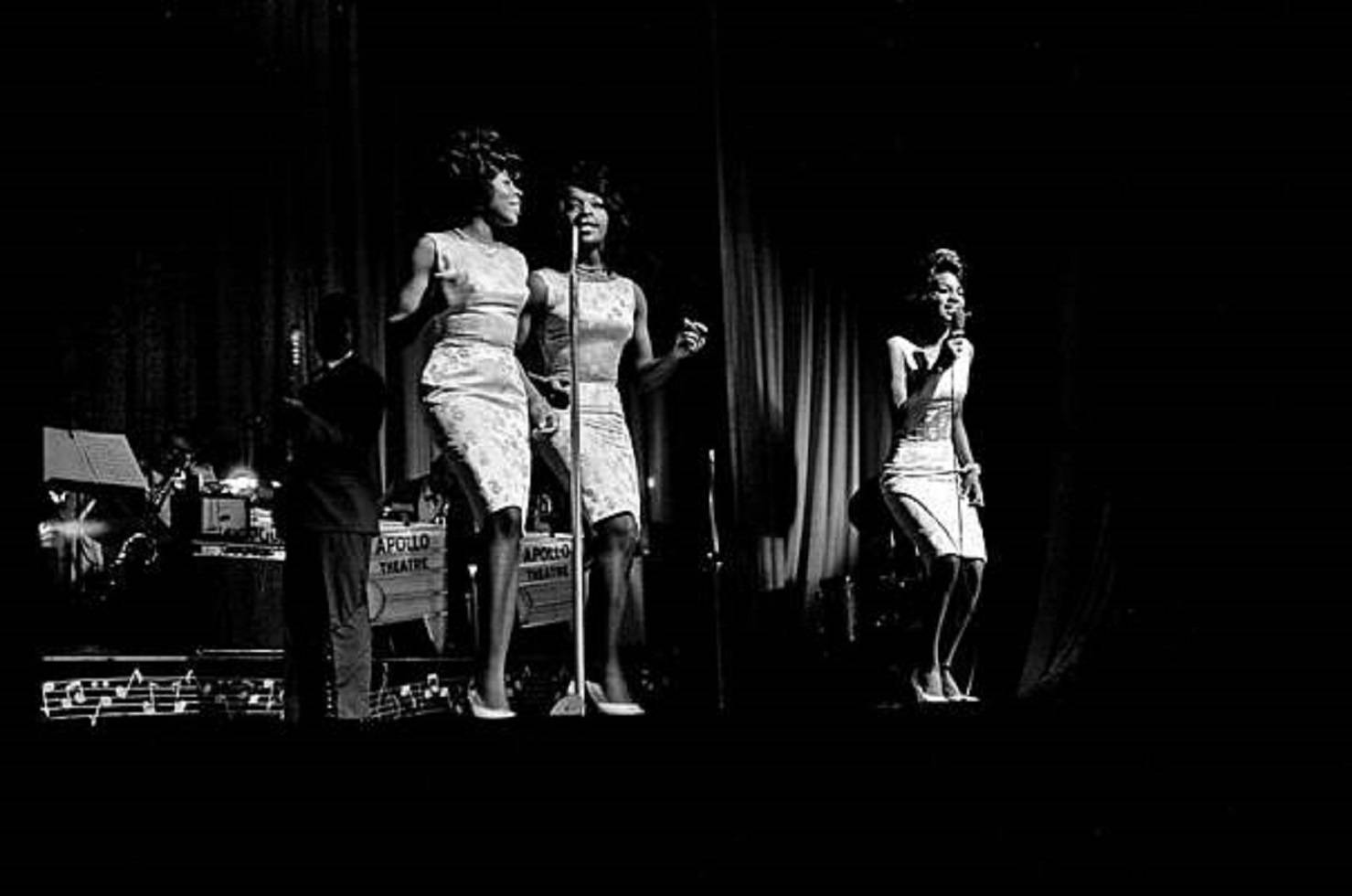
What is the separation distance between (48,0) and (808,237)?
2443 millimetres

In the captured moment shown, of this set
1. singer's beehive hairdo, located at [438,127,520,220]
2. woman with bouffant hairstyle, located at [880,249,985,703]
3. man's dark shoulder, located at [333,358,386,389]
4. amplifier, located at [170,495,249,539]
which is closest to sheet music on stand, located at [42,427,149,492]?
amplifier, located at [170,495,249,539]

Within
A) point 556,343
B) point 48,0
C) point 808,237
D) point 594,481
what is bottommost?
point 594,481

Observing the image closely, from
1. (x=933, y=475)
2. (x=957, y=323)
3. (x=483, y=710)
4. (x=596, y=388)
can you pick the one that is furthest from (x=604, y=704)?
(x=957, y=323)

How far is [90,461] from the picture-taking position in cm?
524

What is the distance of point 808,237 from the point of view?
18.2 ft

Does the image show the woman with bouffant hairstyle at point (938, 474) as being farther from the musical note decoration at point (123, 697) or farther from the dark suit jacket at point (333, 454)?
the musical note decoration at point (123, 697)

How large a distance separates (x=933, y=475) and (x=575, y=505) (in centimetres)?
120

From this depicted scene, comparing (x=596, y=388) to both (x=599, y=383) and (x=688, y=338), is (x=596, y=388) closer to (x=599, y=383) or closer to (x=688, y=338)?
(x=599, y=383)

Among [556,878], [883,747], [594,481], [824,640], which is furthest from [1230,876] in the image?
[824,640]

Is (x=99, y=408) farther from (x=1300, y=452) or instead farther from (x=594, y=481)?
(x=1300, y=452)

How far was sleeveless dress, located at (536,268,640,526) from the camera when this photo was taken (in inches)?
169

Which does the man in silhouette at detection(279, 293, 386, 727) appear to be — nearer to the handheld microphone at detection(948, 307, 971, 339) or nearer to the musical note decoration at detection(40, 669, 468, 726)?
the musical note decoration at detection(40, 669, 468, 726)

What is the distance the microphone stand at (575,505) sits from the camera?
3943mm

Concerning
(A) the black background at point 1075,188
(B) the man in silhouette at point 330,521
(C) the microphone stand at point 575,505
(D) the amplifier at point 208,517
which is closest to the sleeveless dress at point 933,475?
(A) the black background at point 1075,188
